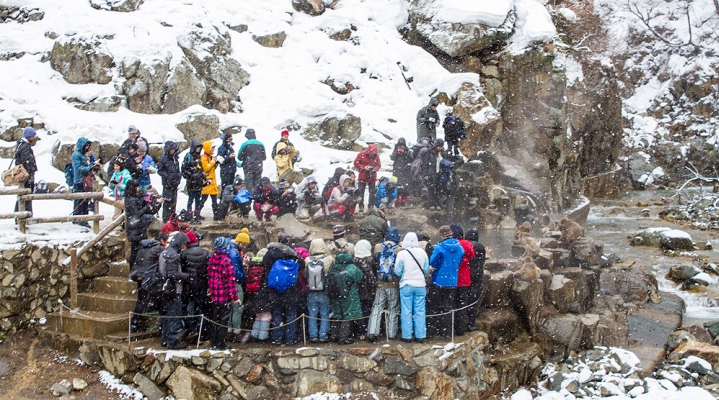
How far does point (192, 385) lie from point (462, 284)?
13.2 ft

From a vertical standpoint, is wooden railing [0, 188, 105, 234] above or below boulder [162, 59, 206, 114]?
below

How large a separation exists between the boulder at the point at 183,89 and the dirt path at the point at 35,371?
32.2ft

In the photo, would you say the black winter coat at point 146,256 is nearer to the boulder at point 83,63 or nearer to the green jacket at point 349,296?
the green jacket at point 349,296

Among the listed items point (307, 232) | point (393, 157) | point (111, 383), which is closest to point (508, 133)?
point (393, 157)

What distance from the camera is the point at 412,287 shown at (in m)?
7.90

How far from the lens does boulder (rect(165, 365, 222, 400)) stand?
7.46m

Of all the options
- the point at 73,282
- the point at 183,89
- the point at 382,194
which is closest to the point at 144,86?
the point at 183,89

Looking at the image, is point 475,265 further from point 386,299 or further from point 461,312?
point 386,299

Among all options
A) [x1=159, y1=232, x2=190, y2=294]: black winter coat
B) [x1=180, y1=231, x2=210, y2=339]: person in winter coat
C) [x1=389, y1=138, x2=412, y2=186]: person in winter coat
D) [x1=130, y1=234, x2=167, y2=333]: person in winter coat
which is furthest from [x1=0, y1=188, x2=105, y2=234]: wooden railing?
[x1=389, y1=138, x2=412, y2=186]: person in winter coat

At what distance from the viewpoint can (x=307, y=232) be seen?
10953mm

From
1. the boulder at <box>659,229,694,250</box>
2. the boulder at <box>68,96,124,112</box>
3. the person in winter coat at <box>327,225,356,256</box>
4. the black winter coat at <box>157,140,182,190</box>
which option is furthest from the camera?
the boulder at <box>659,229,694,250</box>

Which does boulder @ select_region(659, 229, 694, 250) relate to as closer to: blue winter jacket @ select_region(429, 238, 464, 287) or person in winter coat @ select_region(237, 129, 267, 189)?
blue winter jacket @ select_region(429, 238, 464, 287)

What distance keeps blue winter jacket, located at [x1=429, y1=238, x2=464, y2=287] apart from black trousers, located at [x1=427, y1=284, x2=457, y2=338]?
144mm

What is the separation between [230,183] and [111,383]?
517 cm
